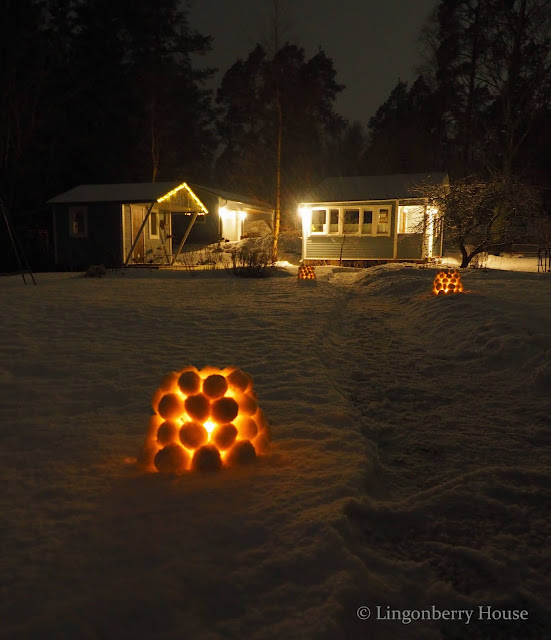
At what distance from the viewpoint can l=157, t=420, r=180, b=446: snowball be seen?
254cm

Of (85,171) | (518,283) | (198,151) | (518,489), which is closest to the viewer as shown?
(518,489)

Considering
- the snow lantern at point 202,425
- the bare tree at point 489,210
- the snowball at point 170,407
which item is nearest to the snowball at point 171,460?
the snow lantern at point 202,425

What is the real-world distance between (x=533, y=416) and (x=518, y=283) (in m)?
8.88

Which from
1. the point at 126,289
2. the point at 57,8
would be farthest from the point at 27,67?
the point at 126,289

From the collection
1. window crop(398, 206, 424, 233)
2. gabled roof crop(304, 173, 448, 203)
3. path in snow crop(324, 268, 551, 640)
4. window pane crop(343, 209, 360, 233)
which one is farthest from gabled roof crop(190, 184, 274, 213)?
path in snow crop(324, 268, 551, 640)

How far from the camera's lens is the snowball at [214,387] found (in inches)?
100

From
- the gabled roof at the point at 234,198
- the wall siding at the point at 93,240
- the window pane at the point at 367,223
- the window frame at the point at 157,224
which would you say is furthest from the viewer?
the gabled roof at the point at 234,198

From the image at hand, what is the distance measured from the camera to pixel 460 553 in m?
2.03

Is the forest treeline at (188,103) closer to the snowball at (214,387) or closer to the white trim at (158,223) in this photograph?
the white trim at (158,223)

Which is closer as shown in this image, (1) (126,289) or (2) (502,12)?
(1) (126,289)

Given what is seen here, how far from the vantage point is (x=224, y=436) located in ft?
8.32

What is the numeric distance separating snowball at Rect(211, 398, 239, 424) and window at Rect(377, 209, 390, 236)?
1940cm

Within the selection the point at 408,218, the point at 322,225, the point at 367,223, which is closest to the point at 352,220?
the point at 367,223

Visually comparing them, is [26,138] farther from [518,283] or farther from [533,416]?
[533,416]
